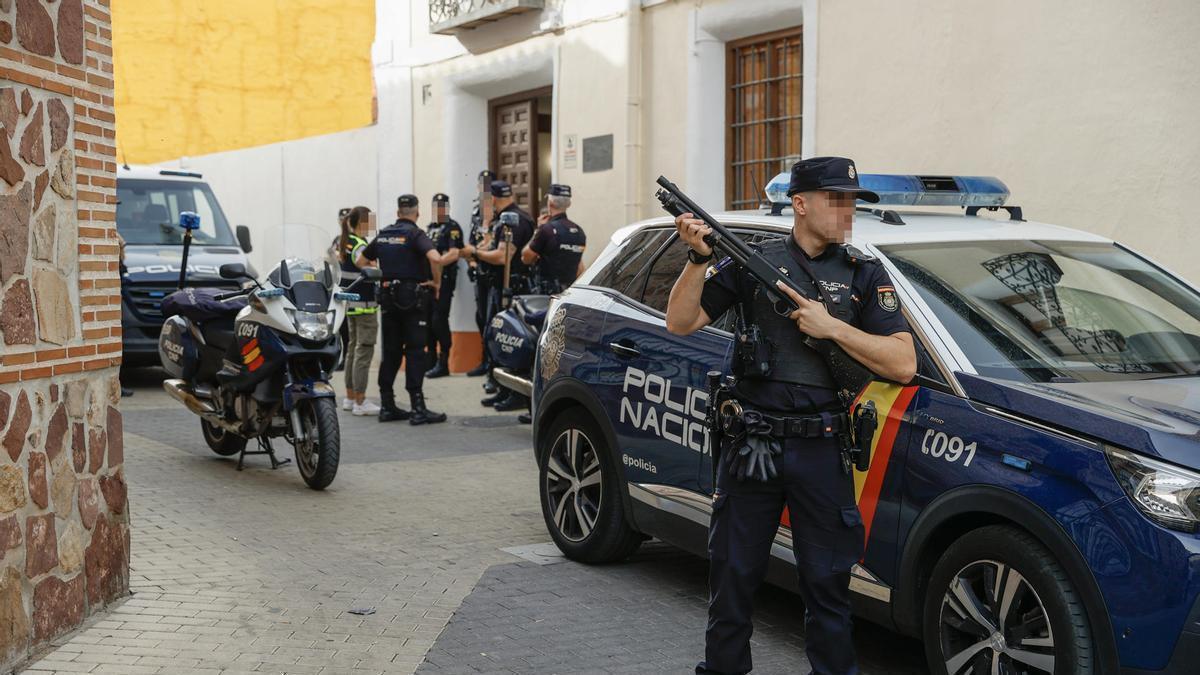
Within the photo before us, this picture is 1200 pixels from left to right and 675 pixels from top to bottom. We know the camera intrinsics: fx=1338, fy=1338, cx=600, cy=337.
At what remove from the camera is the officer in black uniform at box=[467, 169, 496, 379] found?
14.3 meters

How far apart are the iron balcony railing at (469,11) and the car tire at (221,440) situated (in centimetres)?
655

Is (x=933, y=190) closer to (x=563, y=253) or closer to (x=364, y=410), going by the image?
(x=563, y=253)

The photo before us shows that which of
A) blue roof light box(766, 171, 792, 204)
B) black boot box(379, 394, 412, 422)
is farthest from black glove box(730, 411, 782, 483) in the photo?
black boot box(379, 394, 412, 422)

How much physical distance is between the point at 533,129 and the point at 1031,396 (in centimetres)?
1236

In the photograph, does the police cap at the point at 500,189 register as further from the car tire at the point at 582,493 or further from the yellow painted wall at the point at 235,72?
the yellow painted wall at the point at 235,72

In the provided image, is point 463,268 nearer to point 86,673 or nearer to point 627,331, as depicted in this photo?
point 627,331

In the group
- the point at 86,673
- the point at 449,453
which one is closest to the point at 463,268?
the point at 449,453

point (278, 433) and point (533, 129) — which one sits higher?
point (533, 129)

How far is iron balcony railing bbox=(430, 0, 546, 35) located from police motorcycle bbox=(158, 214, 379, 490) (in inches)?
242

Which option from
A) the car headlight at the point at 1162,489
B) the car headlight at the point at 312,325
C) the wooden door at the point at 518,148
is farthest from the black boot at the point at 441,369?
the car headlight at the point at 1162,489

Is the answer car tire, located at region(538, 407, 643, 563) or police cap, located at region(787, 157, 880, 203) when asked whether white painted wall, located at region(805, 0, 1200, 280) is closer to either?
car tire, located at region(538, 407, 643, 563)

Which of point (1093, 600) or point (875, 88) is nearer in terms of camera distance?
point (1093, 600)

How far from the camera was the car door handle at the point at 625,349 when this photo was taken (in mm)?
6062

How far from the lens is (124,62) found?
23.2 meters
